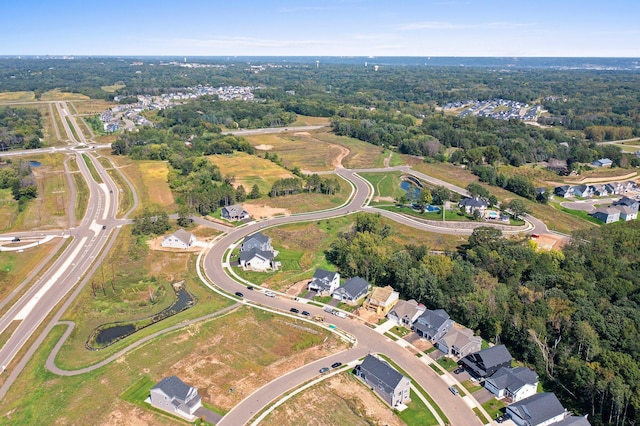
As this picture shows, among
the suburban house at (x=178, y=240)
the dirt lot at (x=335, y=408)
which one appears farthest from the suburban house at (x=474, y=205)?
the dirt lot at (x=335, y=408)

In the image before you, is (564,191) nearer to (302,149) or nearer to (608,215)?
(608,215)

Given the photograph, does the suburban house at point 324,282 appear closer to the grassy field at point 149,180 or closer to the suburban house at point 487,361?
the suburban house at point 487,361

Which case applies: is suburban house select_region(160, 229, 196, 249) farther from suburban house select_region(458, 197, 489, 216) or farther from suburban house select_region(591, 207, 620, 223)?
suburban house select_region(591, 207, 620, 223)

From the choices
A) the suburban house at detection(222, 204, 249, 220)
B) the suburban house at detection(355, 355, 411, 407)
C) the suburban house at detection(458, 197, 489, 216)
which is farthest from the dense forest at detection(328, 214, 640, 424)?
the suburban house at detection(222, 204, 249, 220)

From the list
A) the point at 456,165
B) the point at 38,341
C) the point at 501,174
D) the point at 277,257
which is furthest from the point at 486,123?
the point at 38,341

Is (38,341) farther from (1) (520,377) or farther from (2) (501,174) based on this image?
(2) (501,174)

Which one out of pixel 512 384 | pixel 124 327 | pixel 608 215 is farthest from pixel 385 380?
pixel 608 215
